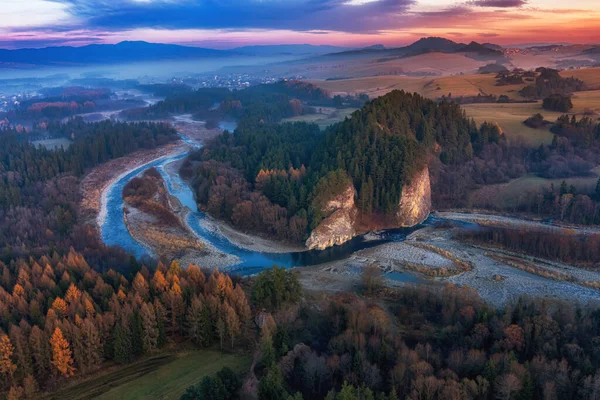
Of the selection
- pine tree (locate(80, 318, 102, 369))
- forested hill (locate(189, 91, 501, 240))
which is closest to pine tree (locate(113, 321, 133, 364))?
pine tree (locate(80, 318, 102, 369))

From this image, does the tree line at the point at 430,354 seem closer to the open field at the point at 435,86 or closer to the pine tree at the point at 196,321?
the pine tree at the point at 196,321

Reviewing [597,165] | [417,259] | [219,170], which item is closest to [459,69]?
[597,165]

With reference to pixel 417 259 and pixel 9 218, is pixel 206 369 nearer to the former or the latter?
pixel 417 259

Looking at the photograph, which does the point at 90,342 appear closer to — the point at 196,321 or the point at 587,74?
the point at 196,321

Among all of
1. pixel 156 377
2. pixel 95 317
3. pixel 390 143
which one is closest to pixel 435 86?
pixel 390 143

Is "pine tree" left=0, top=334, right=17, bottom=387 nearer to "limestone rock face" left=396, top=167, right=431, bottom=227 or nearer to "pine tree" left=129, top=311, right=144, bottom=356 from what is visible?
"pine tree" left=129, top=311, right=144, bottom=356
